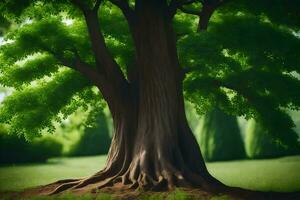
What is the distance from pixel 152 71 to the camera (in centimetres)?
1261

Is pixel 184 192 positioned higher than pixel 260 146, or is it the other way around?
pixel 260 146

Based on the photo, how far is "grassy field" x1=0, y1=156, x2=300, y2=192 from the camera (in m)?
14.4

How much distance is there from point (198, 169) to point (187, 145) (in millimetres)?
702

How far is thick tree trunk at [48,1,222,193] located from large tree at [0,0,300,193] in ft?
0.09

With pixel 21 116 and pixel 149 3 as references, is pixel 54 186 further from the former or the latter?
pixel 149 3

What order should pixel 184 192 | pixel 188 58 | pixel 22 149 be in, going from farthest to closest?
pixel 22 149 → pixel 188 58 → pixel 184 192

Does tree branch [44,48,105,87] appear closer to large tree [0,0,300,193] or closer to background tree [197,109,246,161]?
large tree [0,0,300,193]

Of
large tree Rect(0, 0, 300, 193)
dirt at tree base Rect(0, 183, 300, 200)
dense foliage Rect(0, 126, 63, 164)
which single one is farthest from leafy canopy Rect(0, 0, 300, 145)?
dense foliage Rect(0, 126, 63, 164)

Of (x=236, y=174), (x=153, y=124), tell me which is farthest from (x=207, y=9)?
→ (x=236, y=174)

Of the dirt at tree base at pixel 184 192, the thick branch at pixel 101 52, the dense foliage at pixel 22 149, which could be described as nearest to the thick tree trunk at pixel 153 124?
the dirt at tree base at pixel 184 192

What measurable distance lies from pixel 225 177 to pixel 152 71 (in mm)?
6021

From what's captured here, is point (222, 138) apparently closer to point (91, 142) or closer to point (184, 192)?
point (91, 142)

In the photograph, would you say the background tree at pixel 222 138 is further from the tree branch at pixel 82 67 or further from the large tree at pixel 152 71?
the tree branch at pixel 82 67

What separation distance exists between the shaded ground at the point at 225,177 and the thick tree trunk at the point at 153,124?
1046mm
